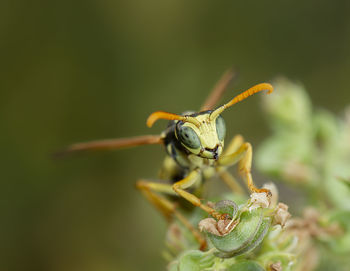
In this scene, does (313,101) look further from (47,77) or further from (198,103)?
(47,77)

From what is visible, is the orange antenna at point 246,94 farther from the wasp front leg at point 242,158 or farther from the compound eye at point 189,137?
the wasp front leg at point 242,158

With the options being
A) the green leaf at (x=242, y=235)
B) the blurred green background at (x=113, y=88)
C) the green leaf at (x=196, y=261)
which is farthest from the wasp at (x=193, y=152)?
the blurred green background at (x=113, y=88)

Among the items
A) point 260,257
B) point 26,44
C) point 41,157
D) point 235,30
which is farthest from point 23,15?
point 260,257

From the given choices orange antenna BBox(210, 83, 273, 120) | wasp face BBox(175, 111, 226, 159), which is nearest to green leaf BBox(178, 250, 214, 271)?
wasp face BBox(175, 111, 226, 159)

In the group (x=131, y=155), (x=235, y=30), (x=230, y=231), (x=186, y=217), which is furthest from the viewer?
(x=235, y=30)

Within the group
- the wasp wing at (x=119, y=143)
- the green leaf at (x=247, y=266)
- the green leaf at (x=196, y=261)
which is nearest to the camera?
the green leaf at (x=247, y=266)

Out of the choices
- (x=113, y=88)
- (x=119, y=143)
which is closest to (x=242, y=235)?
(x=119, y=143)

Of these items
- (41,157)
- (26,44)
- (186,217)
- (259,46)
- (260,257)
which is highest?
(26,44)

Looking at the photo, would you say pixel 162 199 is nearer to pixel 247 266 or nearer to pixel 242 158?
pixel 242 158
